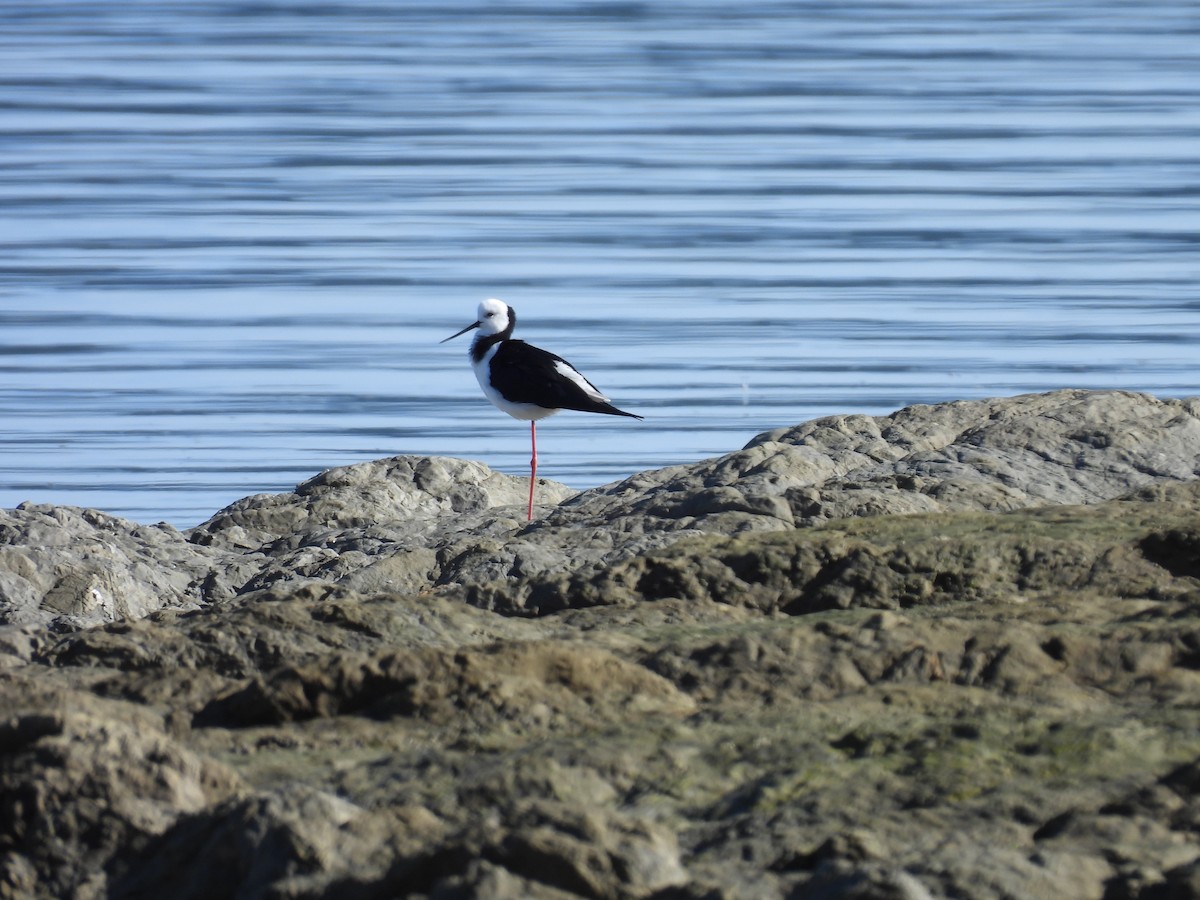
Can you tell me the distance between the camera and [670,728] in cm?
297

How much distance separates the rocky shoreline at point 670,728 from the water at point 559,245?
5.49 m

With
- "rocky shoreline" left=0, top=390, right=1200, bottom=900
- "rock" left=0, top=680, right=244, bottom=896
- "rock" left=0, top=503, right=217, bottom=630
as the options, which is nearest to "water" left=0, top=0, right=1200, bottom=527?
"rock" left=0, top=503, right=217, bottom=630

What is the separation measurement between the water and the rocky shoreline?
549cm

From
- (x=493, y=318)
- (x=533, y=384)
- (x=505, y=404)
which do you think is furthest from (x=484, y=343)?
(x=533, y=384)

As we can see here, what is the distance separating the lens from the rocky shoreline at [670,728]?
7.96 ft

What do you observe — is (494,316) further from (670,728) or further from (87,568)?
(670,728)

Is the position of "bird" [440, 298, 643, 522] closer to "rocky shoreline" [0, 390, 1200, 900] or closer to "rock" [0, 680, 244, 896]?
"rocky shoreline" [0, 390, 1200, 900]

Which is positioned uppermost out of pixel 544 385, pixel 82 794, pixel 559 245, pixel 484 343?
pixel 559 245

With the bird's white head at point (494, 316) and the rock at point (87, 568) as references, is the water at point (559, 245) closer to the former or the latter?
the bird's white head at point (494, 316)

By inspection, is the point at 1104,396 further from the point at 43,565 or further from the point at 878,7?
the point at 878,7

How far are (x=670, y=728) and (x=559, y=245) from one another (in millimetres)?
12507

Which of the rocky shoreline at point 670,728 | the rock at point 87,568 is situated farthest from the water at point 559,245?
the rocky shoreline at point 670,728

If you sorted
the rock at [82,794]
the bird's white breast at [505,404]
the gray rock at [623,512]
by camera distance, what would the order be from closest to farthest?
the rock at [82,794] → the gray rock at [623,512] → the bird's white breast at [505,404]

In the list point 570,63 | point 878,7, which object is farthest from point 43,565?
point 878,7
